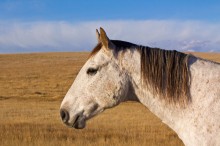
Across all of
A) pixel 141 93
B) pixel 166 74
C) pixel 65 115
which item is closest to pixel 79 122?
pixel 65 115

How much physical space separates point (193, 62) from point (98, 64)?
3.11 feet

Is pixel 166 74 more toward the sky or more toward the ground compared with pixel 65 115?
more toward the sky

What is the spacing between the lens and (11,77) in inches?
1940

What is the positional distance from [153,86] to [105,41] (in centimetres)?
65

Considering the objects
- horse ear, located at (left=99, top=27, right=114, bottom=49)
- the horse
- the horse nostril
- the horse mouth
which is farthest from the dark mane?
the horse nostril

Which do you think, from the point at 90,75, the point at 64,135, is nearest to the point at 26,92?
the point at 64,135

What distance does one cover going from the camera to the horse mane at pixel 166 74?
12.4ft

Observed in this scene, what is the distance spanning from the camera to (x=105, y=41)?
3912mm

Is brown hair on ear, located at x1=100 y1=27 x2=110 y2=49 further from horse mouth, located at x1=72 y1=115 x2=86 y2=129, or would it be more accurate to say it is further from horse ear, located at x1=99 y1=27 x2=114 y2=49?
horse mouth, located at x1=72 y1=115 x2=86 y2=129

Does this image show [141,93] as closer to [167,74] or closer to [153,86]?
[153,86]

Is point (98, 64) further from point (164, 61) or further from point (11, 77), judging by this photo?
point (11, 77)

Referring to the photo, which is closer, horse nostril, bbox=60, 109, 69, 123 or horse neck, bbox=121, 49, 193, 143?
horse neck, bbox=121, 49, 193, 143

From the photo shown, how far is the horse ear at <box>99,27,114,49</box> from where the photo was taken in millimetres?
3840

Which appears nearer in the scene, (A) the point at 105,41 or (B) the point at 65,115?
(A) the point at 105,41
